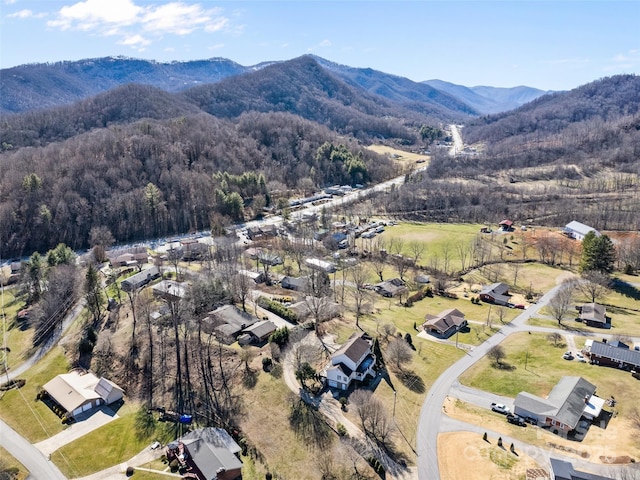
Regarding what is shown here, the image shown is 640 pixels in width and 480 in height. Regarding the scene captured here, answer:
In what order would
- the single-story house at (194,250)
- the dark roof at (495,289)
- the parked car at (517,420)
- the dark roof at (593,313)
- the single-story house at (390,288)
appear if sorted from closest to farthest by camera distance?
the parked car at (517,420) < the dark roof at (593,313) < the dark roof at (495,289) < the single-story house at (390,288) < the single-story house at (194,250)

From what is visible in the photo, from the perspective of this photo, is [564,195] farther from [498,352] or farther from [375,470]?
[375,470]

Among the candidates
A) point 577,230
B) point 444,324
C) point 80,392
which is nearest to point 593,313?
point 444,324

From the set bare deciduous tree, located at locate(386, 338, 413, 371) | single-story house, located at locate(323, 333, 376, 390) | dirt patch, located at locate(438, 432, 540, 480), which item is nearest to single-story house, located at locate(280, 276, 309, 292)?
bare deciduous tree, located at locate(386, 338, 413, 371)

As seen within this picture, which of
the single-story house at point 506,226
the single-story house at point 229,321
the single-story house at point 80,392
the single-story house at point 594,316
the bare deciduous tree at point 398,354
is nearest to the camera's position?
the single-story house at point 80,392

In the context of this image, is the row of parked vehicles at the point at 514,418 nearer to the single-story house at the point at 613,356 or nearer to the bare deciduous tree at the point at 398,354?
the bare deciduous tree at the point at 398,354

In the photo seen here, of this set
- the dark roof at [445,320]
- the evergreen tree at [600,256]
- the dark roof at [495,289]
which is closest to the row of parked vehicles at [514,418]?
the dark roof at [445,320]
